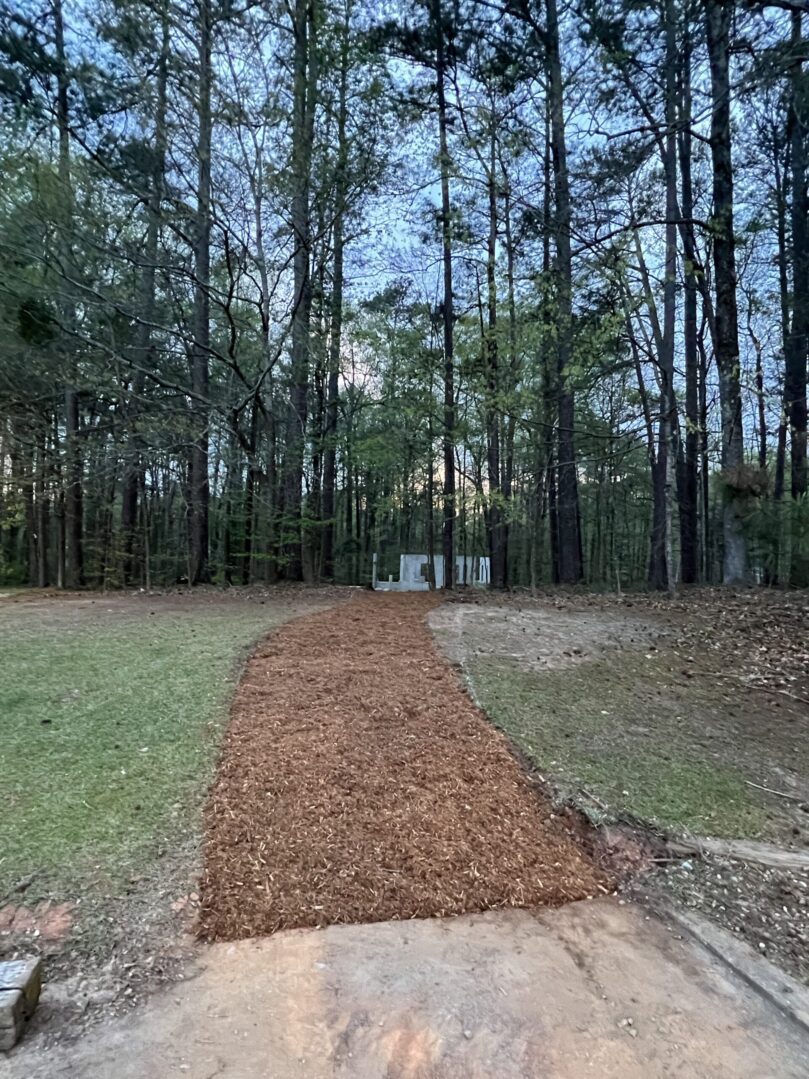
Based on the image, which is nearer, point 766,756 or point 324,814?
point 324,814

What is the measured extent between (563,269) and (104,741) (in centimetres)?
775

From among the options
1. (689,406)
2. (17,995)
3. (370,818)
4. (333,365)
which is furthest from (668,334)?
(17,995)

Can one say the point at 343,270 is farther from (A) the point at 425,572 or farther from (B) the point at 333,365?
(A) the point at 425,572

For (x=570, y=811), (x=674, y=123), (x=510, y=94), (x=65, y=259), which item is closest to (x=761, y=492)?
(x=674, y=123)

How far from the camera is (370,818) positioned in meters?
2.66

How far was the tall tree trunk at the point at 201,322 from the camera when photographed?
21.4 feet

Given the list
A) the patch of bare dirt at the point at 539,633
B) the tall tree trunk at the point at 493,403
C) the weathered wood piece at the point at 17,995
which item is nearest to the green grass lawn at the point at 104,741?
the weathered wood piece at the point at 17,995

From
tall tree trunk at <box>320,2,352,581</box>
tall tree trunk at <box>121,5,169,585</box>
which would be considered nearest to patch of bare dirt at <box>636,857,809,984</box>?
tall tree trunk at <box>121,5,169,585</box>

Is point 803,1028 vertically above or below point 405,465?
below

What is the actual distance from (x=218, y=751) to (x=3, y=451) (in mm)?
9911

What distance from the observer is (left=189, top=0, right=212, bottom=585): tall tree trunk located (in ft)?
21.4

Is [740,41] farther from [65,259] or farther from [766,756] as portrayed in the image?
[65,259]

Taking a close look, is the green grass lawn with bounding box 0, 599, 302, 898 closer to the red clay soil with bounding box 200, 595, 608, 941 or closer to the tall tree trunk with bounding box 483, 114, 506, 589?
the red clay soil with bounding box 200, 595, 608, 941

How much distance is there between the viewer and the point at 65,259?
23.3 ft
